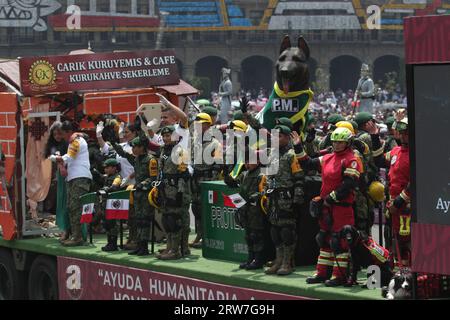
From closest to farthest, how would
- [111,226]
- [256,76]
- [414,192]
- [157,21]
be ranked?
[414,192] → [111,226] → [157,21] → [256,76]

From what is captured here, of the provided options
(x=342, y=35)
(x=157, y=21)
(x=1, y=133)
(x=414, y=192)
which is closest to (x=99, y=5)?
(x=157, y=21)

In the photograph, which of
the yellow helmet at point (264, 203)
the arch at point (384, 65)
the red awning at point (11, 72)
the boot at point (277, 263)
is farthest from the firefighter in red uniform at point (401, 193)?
the arch at point (384, 65)

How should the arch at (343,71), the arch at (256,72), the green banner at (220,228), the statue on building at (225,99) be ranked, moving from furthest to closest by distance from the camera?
the arch at (343,71) < the arch at (256,72) < the statue on building at (225,99) < the green banner at (220,228)

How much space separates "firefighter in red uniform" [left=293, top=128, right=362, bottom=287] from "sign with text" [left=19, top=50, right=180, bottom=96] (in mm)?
5339

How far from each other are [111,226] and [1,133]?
6.58ft

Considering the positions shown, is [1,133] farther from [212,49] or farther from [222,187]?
[212,49]

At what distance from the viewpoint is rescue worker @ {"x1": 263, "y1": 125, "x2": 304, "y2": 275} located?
38.4 feet

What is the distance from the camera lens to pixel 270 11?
9225cm

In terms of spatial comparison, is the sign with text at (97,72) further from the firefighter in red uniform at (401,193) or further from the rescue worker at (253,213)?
the firefighter in red uniform at (401,193)

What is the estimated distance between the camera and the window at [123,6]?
90250 millimetres

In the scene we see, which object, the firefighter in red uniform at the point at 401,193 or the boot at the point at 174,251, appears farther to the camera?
the boot at the point at 174,251

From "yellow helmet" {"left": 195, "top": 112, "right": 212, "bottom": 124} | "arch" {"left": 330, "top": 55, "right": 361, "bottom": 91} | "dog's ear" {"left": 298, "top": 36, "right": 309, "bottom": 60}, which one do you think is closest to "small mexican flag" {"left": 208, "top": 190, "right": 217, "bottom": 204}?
"yellow helmet" {"left": 195, "top": 112, "right": 212, "bottom": 124}

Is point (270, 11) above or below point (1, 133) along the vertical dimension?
above

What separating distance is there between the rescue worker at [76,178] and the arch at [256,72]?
80253 mm
